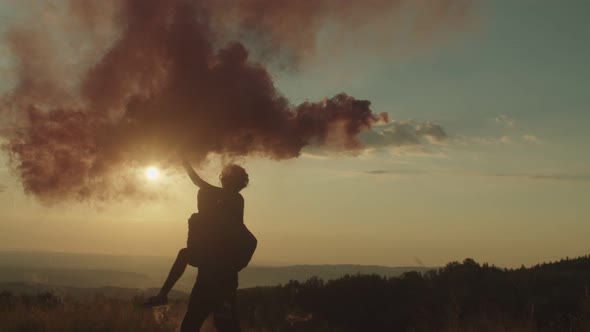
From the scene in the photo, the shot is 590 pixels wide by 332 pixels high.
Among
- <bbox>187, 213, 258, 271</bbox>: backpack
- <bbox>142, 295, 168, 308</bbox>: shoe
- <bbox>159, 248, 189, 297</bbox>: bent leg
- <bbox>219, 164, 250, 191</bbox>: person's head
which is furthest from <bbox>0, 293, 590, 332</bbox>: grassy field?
<bbox>219, 164, 250, 191</bbox>: person's head

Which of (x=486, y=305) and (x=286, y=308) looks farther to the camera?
(x=286, y=308)

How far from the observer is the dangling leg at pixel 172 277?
8075mm

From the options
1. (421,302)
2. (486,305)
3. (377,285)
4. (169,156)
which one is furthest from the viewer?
(377,285)

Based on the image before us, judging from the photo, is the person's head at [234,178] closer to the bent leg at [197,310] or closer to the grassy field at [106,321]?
the bent leg at [197,310]

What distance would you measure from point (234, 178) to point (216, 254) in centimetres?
106

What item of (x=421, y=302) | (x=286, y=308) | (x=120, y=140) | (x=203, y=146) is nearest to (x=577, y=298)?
(x=421, y=302)

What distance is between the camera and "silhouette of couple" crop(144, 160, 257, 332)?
8055 millimetres

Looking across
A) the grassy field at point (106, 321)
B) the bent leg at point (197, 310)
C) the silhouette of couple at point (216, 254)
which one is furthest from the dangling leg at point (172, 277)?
the grassy field at point (106, 321)

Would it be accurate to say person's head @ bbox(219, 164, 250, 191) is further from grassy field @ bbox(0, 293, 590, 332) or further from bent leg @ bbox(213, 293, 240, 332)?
grassy field @ bbox(0, 293, 590, 332)

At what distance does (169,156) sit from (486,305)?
35.6 feet

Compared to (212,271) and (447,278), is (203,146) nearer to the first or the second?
(212,271)

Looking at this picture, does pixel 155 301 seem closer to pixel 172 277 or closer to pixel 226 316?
pixel 172 277

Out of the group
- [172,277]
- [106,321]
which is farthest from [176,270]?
[106,321]

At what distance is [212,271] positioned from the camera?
810cm
